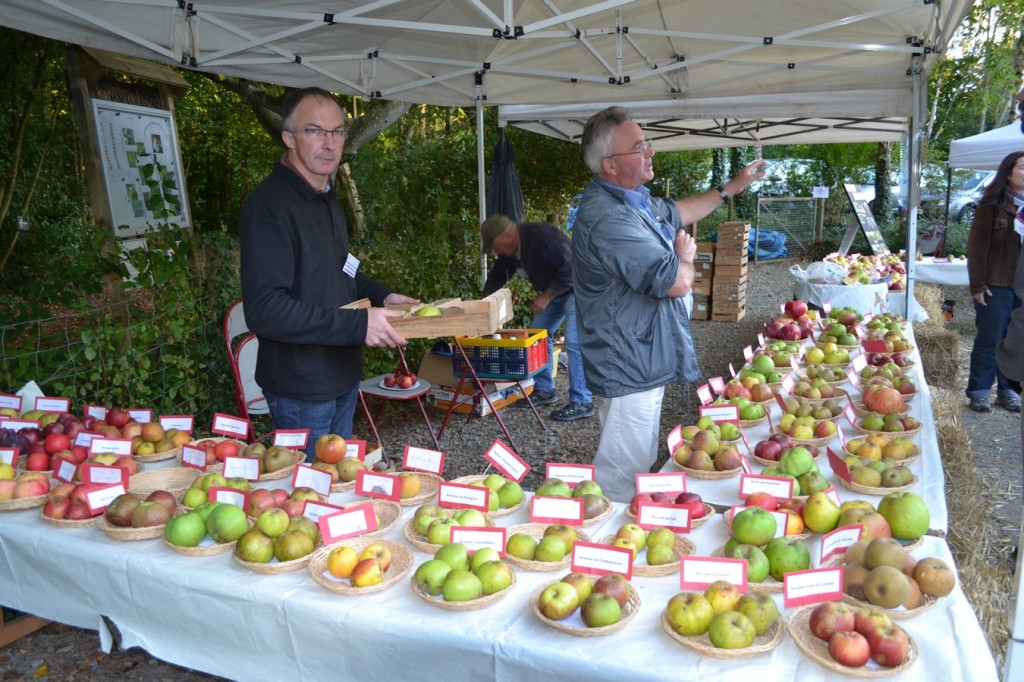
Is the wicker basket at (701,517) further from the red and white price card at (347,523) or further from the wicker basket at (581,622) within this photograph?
the red and white price card at (347,523)

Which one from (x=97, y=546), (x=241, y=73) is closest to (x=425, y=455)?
(x=97, y=546)

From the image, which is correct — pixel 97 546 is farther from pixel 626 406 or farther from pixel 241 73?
pixel 241 73

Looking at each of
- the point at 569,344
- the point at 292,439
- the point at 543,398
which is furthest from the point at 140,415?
the point at 543,398

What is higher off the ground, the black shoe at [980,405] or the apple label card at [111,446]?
the apple label card at [111,446]

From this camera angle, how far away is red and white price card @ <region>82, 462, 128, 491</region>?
2436mm

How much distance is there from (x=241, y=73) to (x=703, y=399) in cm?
395

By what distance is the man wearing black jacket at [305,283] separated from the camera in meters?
2.61

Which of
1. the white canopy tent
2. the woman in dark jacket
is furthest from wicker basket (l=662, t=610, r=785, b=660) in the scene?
the white canopy tent

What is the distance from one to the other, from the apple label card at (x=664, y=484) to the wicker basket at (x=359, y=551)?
30.0 inches

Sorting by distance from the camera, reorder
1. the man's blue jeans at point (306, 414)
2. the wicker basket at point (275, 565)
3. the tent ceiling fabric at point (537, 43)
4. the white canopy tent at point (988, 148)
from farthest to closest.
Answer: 1. the white canopy tent at point (988, 148)
2. the tent ceiling fabric at point (537, 43)
3. the man's blue jeans at point (306, 414)
4. the wicker basket at point (275, 565)

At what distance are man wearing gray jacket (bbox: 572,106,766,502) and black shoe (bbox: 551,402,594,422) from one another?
3206mm

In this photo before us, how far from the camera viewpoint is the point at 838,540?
1.81 metres

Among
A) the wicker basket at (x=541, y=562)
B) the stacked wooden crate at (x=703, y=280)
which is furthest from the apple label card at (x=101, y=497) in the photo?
the stacked wooden crate at (x=703, y=280)

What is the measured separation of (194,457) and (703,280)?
30.1 ft
